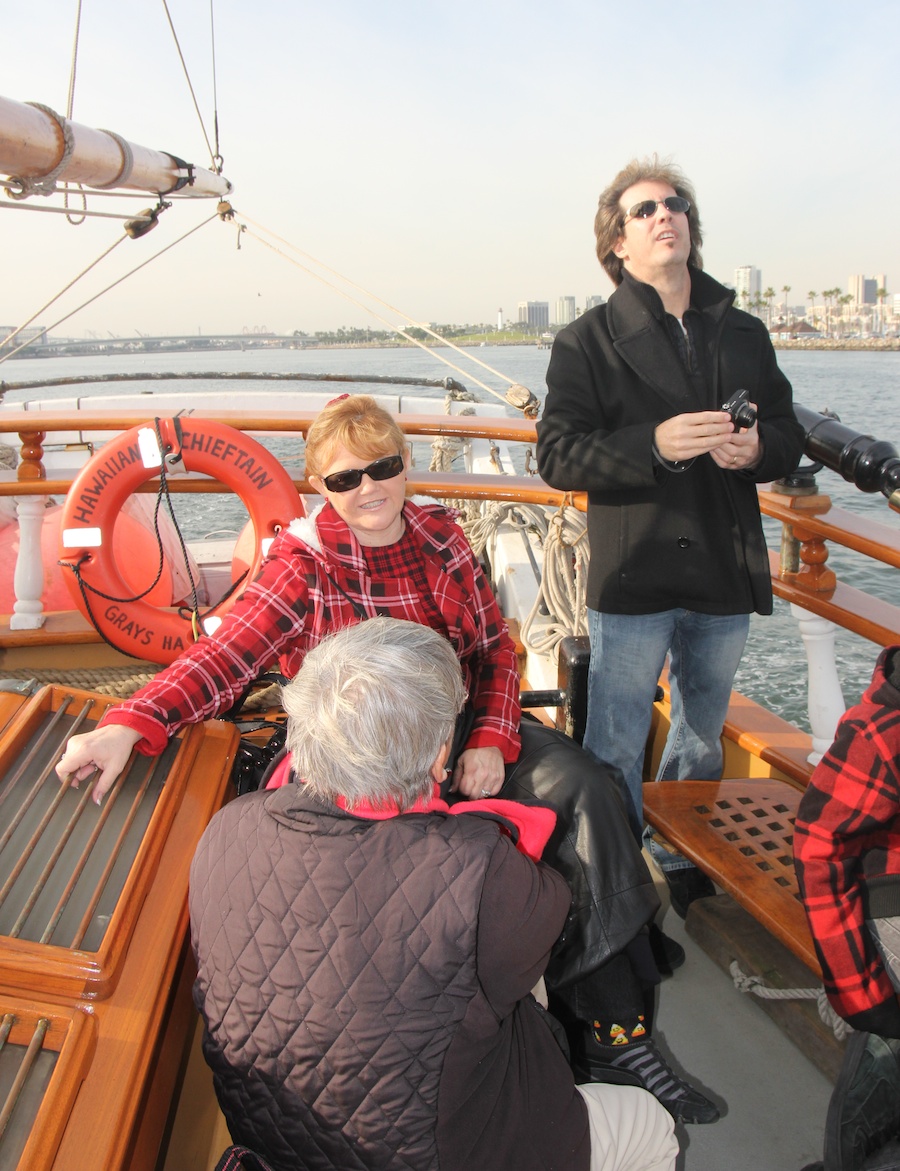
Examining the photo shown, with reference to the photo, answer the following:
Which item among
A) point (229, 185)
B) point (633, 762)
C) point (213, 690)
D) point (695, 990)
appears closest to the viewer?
point (213, 690)

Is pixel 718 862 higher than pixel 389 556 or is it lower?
lower

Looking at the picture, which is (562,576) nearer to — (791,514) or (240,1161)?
(791,514)

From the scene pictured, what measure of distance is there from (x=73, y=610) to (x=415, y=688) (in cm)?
239

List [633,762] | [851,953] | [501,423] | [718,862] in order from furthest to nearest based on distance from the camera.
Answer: [501,423] < [633,762] < [718,862] < [851,953]

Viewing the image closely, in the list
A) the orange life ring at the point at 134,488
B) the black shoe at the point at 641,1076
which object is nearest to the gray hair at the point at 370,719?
the black shoe at the point at 641,1076

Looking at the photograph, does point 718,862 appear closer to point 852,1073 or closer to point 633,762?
point 633,762

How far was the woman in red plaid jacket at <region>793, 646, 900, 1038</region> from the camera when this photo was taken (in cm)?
112

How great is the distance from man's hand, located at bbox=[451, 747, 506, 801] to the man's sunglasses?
1.10 metres

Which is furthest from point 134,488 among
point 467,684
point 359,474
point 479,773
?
point 479,773

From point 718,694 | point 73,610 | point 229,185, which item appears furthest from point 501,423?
point 229,185

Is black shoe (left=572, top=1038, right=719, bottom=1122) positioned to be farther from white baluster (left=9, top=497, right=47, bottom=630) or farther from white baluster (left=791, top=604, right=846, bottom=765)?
white baluster (left=9, top=497, right=47, bottom=630)

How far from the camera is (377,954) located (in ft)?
2.86

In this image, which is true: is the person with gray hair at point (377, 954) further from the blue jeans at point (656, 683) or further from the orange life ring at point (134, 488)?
the orange life ring at point (134, 488)

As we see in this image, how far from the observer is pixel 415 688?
1.02m
